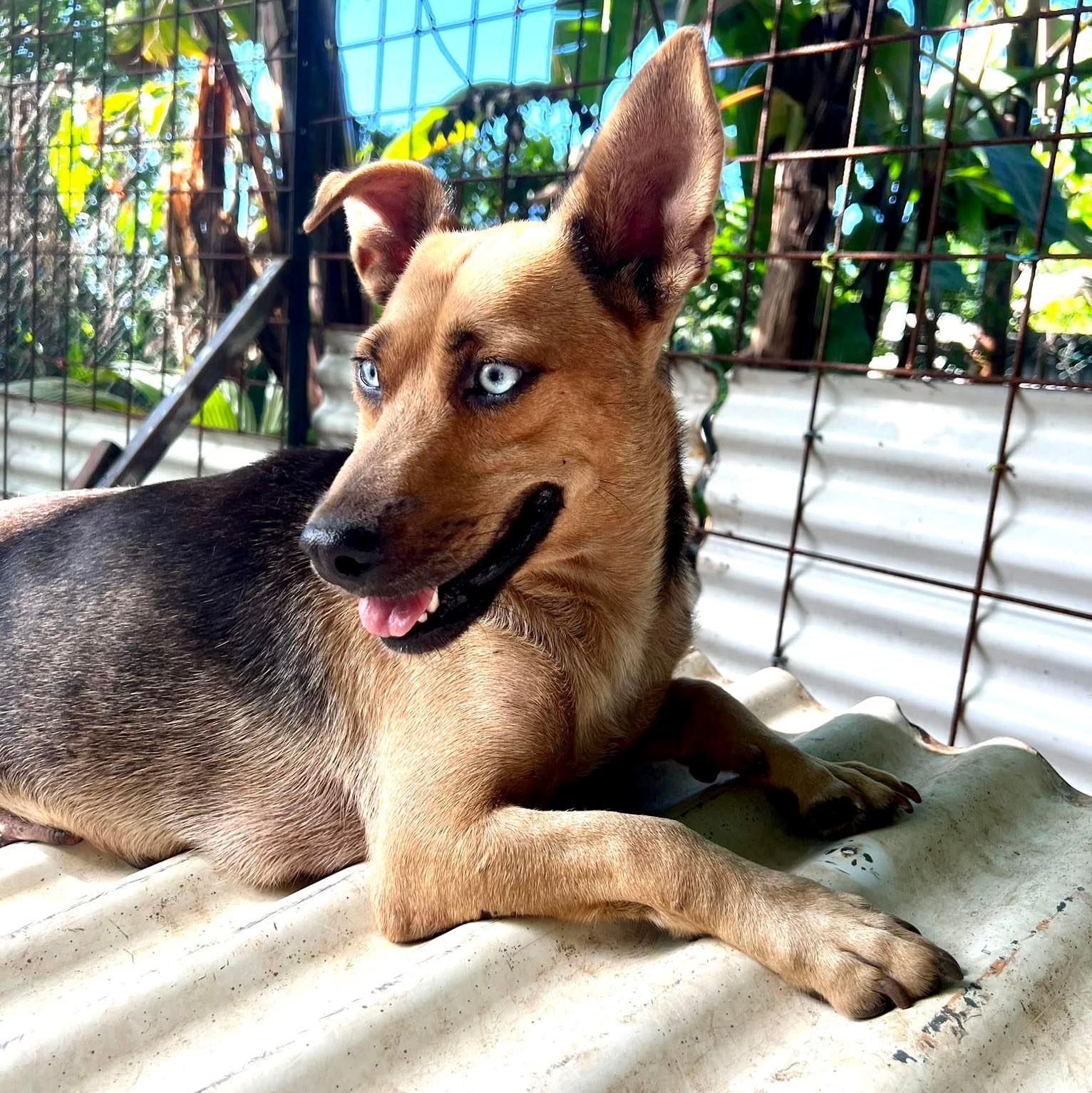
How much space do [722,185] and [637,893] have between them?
2581 mm

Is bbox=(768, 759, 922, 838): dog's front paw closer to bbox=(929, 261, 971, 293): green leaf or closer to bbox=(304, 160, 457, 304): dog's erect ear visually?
bbox=(304, 160, 457, 304): dog's erect ear

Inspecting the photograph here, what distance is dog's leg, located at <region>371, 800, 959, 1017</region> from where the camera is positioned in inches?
65.9

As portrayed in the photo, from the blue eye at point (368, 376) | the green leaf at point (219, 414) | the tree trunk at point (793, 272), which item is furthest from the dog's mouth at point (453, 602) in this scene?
the green leaf at point (219, 414)

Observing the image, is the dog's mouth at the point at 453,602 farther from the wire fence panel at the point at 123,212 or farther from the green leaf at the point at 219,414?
the green leaf at the point at 219,414

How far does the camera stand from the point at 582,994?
1.76 meters

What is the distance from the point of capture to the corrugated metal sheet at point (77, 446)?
5.92 m

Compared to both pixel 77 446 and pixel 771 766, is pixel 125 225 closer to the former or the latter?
pixel 77 446

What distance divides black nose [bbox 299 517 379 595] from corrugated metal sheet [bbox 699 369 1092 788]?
2554 millimetres

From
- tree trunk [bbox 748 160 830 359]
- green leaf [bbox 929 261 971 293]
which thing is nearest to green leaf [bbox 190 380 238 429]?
tree trunk [bbox 748 160 830 359]

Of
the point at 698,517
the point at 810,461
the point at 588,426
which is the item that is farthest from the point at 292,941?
the point at 698,517

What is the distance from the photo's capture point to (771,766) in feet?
7.97

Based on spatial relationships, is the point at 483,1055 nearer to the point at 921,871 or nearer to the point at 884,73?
the point at 921,871

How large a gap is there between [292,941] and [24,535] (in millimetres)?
1638

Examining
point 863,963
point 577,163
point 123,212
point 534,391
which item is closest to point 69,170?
point 123,212
